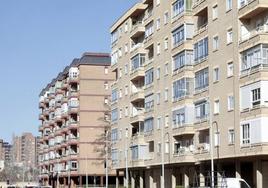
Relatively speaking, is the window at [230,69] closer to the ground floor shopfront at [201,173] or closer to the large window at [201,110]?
the large window at [201,110]

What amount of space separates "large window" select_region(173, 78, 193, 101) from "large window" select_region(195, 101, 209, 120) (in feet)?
8.96

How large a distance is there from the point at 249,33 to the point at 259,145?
10564 millimetres

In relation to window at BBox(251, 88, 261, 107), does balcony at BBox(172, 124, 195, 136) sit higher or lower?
lower

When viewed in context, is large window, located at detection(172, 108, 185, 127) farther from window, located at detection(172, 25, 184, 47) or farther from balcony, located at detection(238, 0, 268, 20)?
balcony, located at detection(238, 0, 268, 20)

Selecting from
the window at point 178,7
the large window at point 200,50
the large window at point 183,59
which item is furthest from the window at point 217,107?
the window at point 178,7

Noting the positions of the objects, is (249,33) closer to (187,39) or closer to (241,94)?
(241,94)

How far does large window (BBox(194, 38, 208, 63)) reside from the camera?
64.2 m

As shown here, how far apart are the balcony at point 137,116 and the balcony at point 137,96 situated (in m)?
1.44

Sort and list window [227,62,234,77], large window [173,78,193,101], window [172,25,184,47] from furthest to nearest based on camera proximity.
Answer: window [172,25,184,47] → large window [173,78,193,101] → window [227,62,234,77]

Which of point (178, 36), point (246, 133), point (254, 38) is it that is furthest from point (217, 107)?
point (178, 36)

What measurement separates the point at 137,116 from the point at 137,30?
1184 centimetres

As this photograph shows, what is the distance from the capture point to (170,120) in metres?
73.4

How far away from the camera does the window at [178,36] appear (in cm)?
6994

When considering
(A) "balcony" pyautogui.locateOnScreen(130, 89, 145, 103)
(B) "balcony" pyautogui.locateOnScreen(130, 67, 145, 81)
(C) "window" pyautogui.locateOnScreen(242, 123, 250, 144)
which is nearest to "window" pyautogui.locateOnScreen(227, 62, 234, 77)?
(C) "window" pyautogui.locateOnScreen(242, 123, 250, 144)
